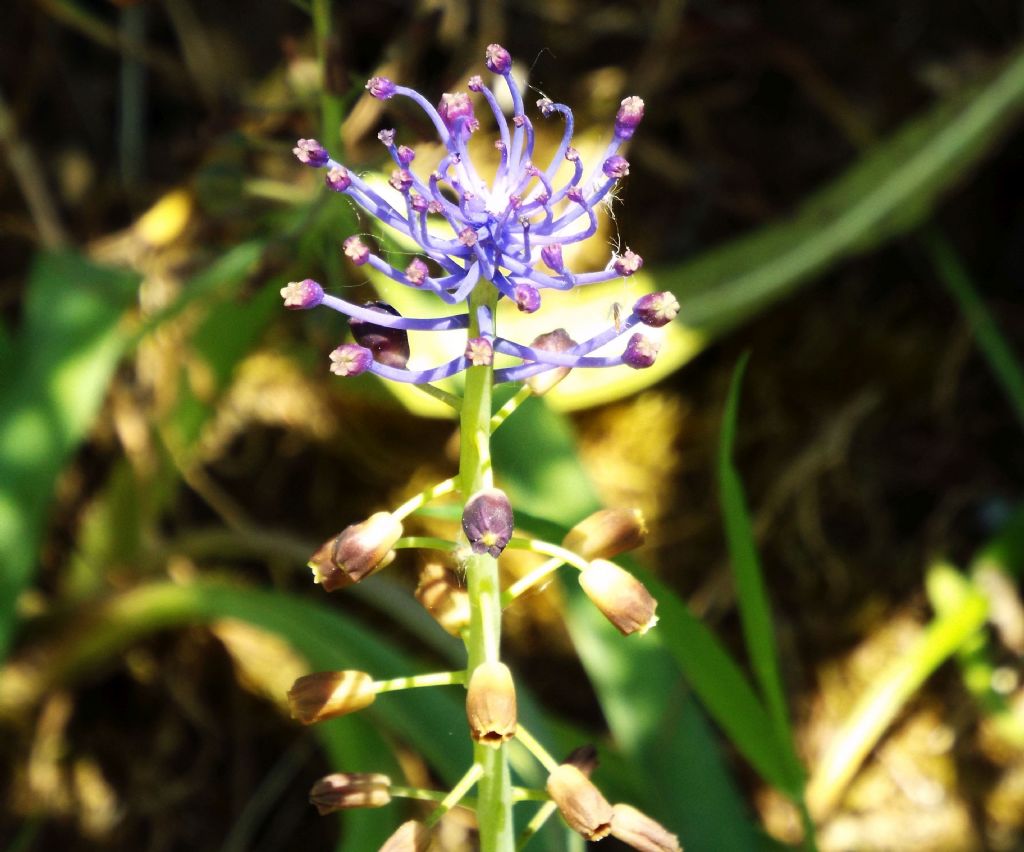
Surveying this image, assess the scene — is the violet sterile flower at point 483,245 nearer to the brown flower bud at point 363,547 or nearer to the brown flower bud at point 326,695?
the brown flower bud at point 363,547

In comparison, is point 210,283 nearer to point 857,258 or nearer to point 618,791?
point 618,791

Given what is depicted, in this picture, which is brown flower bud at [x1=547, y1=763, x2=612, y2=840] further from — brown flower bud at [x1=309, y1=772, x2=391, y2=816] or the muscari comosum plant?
brown flower bud at [x1=309, y1=772, x2=391, y2=816]

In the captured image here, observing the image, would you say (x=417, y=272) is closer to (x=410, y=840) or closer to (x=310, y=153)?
(x=310, y=153)

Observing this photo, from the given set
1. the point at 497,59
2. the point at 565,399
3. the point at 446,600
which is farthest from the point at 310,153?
the point at 565,399

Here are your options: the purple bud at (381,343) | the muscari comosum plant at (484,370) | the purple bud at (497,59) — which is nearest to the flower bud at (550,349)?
the muscari comosum plant at (484,370)

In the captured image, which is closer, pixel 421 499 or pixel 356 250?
pixel 356 250

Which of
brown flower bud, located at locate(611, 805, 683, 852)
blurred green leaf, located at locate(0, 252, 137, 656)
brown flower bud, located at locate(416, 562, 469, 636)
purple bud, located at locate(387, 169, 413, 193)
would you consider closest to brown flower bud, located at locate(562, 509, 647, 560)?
brown flower bud, located at locate(416, 562, 469, 636)
